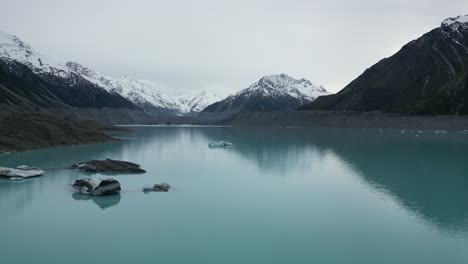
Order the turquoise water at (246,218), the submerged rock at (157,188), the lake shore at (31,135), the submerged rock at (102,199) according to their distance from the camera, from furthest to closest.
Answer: the lake shore at (31,135) → the submerged rock at (157,188) → the submerged rock at (102,199) → the turquoise water at (246,218)

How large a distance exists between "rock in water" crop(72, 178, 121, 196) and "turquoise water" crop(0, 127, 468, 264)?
0.89 m

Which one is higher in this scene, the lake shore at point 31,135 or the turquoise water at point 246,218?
the lake shore at point 31,135

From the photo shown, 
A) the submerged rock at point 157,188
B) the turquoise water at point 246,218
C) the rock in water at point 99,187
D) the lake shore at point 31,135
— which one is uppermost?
the lake shore at point 31,135

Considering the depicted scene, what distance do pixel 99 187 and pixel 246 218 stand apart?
12333mm

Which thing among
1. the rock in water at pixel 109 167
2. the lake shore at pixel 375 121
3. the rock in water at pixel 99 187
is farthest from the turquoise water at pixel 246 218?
the lake shore at pixel 375 121

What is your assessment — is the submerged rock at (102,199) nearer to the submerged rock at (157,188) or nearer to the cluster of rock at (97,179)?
the cluster of rock at (97,179)

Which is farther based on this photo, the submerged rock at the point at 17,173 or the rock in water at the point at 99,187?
the submerged rock at the point at 17,173

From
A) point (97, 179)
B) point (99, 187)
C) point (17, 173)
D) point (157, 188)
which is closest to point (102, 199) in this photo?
point (99, 187)

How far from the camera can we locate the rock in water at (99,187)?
3119 centimetres

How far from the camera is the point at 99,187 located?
31328 millimetres

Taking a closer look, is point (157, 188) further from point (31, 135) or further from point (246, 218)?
point (31, 135)

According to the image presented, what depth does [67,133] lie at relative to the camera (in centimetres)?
8062

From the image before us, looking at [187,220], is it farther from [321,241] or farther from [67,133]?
[67,133]

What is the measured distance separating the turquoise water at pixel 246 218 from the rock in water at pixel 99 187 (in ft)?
2.91
